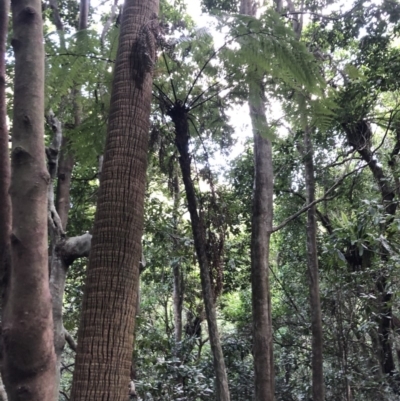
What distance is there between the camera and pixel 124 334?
1752 millimetres

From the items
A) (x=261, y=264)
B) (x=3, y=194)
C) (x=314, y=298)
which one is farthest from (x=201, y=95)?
(x=314, y=298)

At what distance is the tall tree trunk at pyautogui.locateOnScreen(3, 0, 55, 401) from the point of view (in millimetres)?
1302

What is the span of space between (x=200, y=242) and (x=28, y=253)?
169cm

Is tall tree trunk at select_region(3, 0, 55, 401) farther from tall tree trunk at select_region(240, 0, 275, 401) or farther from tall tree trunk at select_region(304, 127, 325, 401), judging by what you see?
tall tree trunk at select_region(304, 127, 325, 401)

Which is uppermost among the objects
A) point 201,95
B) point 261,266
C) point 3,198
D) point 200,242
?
point 201,95

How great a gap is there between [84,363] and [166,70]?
7.24 ft

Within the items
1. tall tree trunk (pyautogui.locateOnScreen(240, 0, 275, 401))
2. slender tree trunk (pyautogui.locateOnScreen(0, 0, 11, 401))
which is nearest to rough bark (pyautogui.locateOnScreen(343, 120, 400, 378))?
tall tree trunk (pyautogui.locateOnScreen(240, 0, 275, 401))

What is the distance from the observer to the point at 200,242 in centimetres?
297

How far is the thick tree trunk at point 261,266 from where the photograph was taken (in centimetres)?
425

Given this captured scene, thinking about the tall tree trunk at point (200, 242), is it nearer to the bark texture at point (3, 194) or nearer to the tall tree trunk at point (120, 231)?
the tall tree trunk at point (120, 231)

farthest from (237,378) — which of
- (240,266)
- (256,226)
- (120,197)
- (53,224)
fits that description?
(120,197)

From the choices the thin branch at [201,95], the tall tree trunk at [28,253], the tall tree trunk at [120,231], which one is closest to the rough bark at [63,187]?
the thin branch at [201,95]

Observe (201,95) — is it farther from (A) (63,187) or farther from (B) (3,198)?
(A) (63,187)

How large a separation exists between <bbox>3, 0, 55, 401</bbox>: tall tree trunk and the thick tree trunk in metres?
2.62
